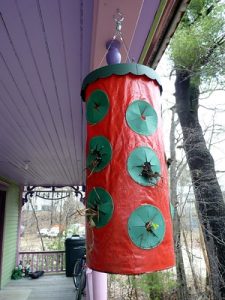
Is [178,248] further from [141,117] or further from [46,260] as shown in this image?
[46,260]

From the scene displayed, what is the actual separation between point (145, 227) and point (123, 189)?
0.39 ft

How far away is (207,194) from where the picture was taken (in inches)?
167

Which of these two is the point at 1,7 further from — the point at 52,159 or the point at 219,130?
the point at 219,130

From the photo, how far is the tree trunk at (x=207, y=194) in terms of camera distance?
12.8 ft

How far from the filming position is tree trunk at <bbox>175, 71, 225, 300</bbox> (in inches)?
153

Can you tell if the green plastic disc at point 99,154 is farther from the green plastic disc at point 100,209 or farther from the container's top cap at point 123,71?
the container's top cap at point 123,71

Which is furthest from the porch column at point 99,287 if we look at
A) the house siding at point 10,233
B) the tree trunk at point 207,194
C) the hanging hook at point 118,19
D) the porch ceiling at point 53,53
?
the house siding at point 10,233

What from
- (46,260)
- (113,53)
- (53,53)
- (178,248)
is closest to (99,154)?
(113,53)

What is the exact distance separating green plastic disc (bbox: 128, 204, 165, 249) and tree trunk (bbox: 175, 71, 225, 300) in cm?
360

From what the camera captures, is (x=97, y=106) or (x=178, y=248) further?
(x=178, y=248)

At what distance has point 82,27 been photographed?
1200 mm

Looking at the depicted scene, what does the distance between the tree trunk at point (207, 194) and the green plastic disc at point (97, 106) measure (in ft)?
11.9

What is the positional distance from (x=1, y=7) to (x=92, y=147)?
2.50ft

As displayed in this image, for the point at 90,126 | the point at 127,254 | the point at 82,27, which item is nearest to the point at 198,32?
the point at 82,27
